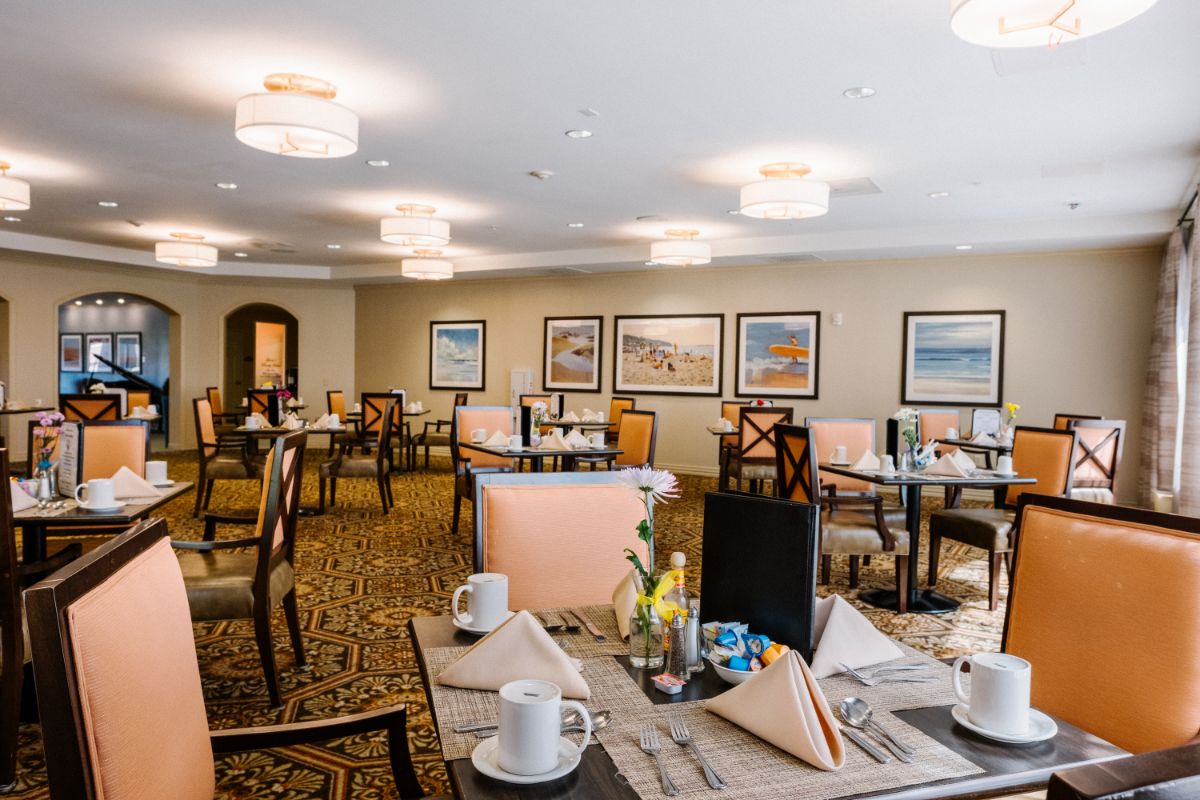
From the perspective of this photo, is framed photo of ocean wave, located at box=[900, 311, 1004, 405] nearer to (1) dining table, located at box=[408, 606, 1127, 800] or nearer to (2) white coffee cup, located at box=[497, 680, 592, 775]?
(1) dining table, located at box=[408, 606, 1127, 800]

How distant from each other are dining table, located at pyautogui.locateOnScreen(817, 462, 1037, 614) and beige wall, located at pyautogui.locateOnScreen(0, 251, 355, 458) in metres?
10.6

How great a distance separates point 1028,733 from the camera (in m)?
1.16

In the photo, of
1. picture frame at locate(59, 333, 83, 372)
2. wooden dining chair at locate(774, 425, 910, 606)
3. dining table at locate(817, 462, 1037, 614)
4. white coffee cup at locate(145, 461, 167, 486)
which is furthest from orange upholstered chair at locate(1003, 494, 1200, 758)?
picture frame at locate(59, 333, 83, 372)

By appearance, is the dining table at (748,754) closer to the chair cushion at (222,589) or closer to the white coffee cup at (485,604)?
the white coffee cup at (485,604)

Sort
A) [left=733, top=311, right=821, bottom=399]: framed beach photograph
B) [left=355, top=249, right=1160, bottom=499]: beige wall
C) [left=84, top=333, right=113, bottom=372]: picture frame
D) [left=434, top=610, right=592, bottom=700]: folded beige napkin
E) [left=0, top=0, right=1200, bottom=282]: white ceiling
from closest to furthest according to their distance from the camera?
[left=434, top=610, right=592, bottom=700]: folded beige napkin < [left=0, top=0, right=1200, bottom=282]: white ceiling < [left=355, top=249, right=1160, bottom=499]: beige wall < [left=733, top=311, right=821, bottom=399]: framed beach photograph < [left=84, top=333, right=113, bottom=372]: picture frame

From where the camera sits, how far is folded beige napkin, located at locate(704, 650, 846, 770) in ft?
3.49

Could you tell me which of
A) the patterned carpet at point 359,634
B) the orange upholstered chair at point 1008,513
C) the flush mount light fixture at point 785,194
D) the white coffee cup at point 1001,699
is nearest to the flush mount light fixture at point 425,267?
the patterned carpet at point 359,634

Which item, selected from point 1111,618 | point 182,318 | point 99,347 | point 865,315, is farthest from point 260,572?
point 99,347

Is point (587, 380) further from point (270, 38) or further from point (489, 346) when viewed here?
point (270, 38)

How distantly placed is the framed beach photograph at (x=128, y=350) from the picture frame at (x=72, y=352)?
2.69 ft

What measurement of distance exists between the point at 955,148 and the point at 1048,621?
15.2 ft

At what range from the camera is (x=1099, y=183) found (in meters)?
6.17

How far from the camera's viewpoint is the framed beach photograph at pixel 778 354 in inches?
385

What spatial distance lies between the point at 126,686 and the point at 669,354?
993 centimetres
